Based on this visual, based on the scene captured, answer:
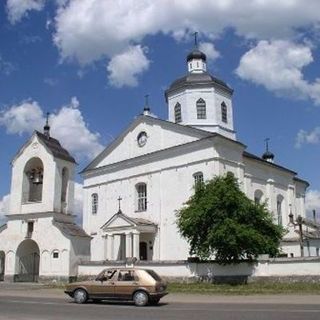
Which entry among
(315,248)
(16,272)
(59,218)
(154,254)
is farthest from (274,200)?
(16,272)

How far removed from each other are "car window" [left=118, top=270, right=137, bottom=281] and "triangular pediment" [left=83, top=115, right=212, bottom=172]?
19785 millimetres

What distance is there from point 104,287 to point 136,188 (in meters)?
23.6

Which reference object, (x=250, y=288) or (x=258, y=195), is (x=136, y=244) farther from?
(x=250, y=288)

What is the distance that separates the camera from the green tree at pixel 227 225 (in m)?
29.0

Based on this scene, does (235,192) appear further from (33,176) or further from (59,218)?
(33,176)

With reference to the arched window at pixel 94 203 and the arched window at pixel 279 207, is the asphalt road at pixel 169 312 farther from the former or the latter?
the arched window at pixel 279 207

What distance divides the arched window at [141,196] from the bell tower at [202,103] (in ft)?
22.8

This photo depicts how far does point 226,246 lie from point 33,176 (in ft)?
65.6

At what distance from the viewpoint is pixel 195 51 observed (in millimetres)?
49469

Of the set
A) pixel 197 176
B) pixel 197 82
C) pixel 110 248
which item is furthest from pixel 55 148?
pixel 197 82

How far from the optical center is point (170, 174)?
132ft

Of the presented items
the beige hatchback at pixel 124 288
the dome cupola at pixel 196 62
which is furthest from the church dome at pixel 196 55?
the beige hatchback at pixel 124 288

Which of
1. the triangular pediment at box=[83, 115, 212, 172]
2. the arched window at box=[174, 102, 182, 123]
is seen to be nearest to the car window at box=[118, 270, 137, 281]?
the triangular pediment at box=[83, 115, 212, 172]

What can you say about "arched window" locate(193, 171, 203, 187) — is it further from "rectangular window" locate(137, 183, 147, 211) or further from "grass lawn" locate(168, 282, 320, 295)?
"grass lawn" locate(168, 282, 320, 295)
